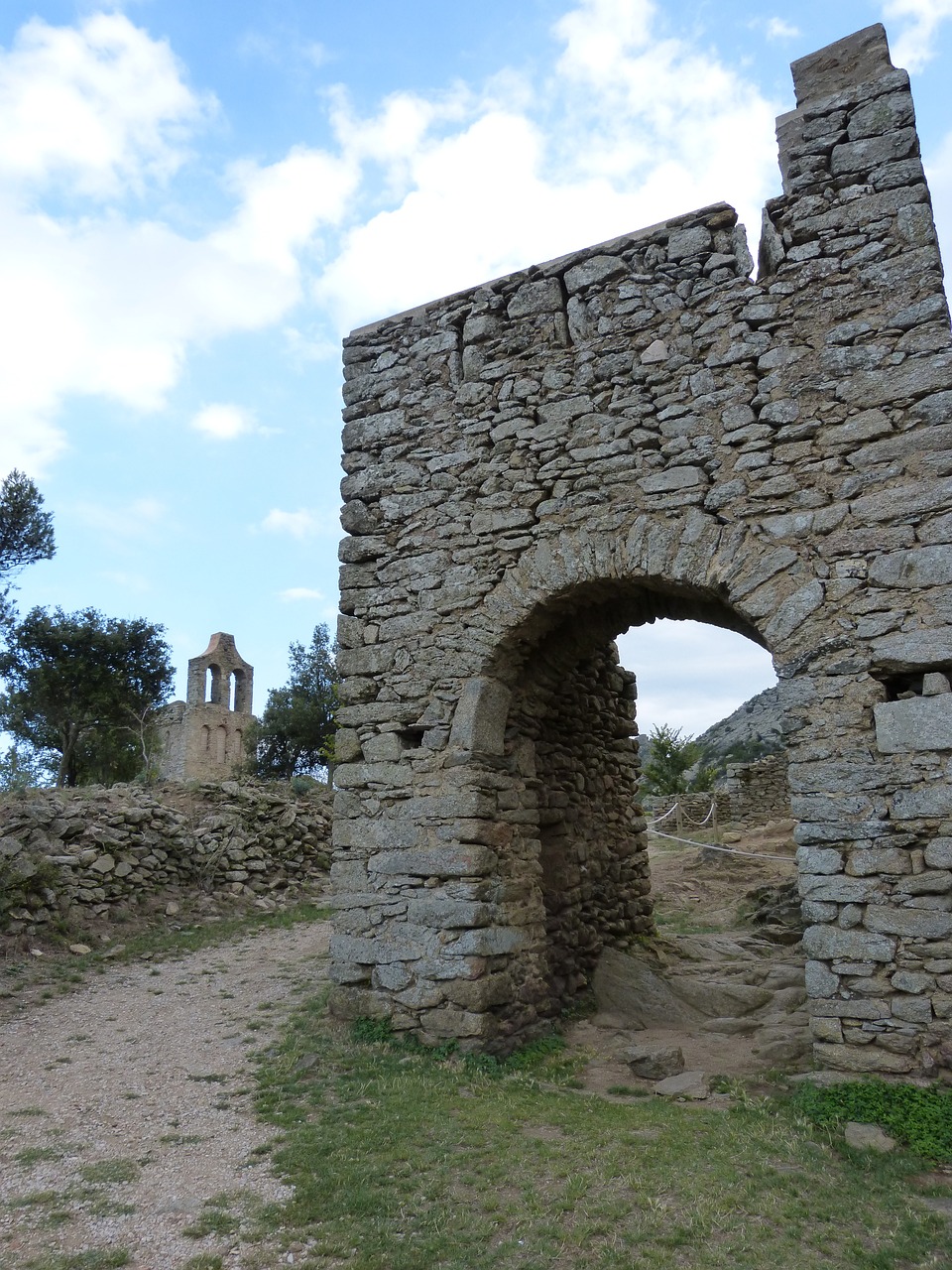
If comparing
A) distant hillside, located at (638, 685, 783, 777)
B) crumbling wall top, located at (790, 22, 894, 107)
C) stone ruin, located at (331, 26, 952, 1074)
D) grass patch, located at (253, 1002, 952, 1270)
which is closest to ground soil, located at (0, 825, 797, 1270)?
grass patch, located at (253, 1002, 952, 1270)

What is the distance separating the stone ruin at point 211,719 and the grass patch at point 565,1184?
22.4 m

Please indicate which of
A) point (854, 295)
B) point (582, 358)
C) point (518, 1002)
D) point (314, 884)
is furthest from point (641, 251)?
point (314, 884)

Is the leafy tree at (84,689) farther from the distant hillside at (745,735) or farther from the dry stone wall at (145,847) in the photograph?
the distant hillside at (745,735)

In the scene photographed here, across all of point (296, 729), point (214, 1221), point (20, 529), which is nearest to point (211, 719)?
point (296, 729)

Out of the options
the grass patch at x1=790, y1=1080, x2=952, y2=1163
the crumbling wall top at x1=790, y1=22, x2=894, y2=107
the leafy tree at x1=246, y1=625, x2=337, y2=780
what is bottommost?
the grass patch at x1=790, y1=1080, x2=952, y2=1163

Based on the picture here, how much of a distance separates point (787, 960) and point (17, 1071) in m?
6.92

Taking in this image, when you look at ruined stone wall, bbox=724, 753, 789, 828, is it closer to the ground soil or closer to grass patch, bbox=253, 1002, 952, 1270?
the ground soil

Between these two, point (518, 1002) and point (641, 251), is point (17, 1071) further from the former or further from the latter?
point (641, 251)

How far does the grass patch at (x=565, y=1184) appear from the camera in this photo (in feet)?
12.2

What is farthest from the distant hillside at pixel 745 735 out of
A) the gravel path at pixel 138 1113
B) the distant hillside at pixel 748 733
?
the gravel path at pixel 138 1113

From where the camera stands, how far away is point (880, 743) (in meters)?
5.47

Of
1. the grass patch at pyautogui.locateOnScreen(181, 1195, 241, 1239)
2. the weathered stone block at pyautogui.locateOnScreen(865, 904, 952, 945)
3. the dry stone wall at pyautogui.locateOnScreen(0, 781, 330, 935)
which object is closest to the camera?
the grass patch at pyautogui.locateOnScreen(181, 1195, 241, 1239)

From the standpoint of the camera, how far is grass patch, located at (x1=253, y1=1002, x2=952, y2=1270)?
371cm

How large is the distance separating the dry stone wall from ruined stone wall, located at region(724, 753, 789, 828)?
929 cm
